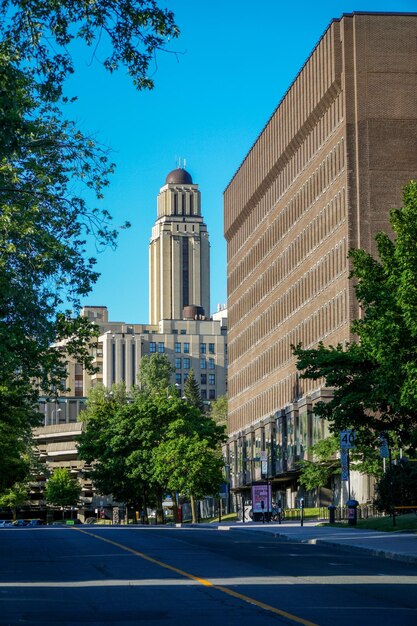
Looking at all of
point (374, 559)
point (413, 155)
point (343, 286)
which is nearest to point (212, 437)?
point (343, 286)

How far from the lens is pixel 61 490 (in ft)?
592

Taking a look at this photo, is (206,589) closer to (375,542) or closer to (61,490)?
(375,542)

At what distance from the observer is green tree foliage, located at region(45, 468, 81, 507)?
591ft

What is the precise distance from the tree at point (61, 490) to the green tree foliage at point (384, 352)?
139 m

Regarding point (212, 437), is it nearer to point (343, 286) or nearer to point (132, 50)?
point (343, 286)

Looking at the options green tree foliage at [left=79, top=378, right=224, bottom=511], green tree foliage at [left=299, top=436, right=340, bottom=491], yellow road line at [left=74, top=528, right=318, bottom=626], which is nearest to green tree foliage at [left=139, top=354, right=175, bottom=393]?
green tree foliage at [left=79, top=378, right=224, bottom=511]

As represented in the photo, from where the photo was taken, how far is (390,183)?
88000 mm

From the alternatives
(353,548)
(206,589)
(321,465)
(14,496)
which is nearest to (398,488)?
(353,548)

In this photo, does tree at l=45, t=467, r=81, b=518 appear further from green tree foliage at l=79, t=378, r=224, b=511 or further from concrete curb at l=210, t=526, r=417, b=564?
concrete curb at l=210, t=526, r=417, b=564

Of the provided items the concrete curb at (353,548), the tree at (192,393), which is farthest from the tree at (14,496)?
the concrete curb at (353,548)

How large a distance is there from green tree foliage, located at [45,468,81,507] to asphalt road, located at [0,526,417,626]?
150 metres

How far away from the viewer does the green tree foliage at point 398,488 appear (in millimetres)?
49812

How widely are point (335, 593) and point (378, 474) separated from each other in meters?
54.9

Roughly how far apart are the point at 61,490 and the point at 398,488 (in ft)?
443
